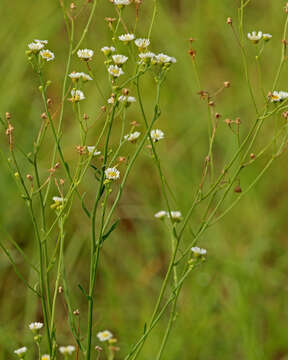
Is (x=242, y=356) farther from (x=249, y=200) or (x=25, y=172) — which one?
(x=25, y=172)

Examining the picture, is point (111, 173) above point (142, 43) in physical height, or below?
below

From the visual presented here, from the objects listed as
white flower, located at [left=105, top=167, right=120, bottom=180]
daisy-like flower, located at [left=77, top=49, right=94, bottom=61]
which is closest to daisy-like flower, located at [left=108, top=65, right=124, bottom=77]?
daisy-like flower, located at [left=77, top=49, right=94, bottom=61]

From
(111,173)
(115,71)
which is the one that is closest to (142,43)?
(115,71)

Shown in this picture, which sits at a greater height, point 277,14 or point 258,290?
point 277,14

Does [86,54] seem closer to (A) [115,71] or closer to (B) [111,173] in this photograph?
(A) [115,71]

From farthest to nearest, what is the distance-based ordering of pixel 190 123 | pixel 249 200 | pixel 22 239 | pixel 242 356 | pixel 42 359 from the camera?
pixel 190 123 < pixel 249 200 < pixel 22 239 < pixel 242 356 < pixel 42 359

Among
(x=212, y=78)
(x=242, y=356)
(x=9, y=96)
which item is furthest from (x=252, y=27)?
(x=242, y=356)

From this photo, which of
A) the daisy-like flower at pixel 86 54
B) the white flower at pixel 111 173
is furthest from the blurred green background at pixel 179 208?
the daisy-like flower at pixel 86 54

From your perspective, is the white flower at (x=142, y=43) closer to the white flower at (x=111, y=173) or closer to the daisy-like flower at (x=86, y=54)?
the daisy-like flower at (x=86, y=54)
